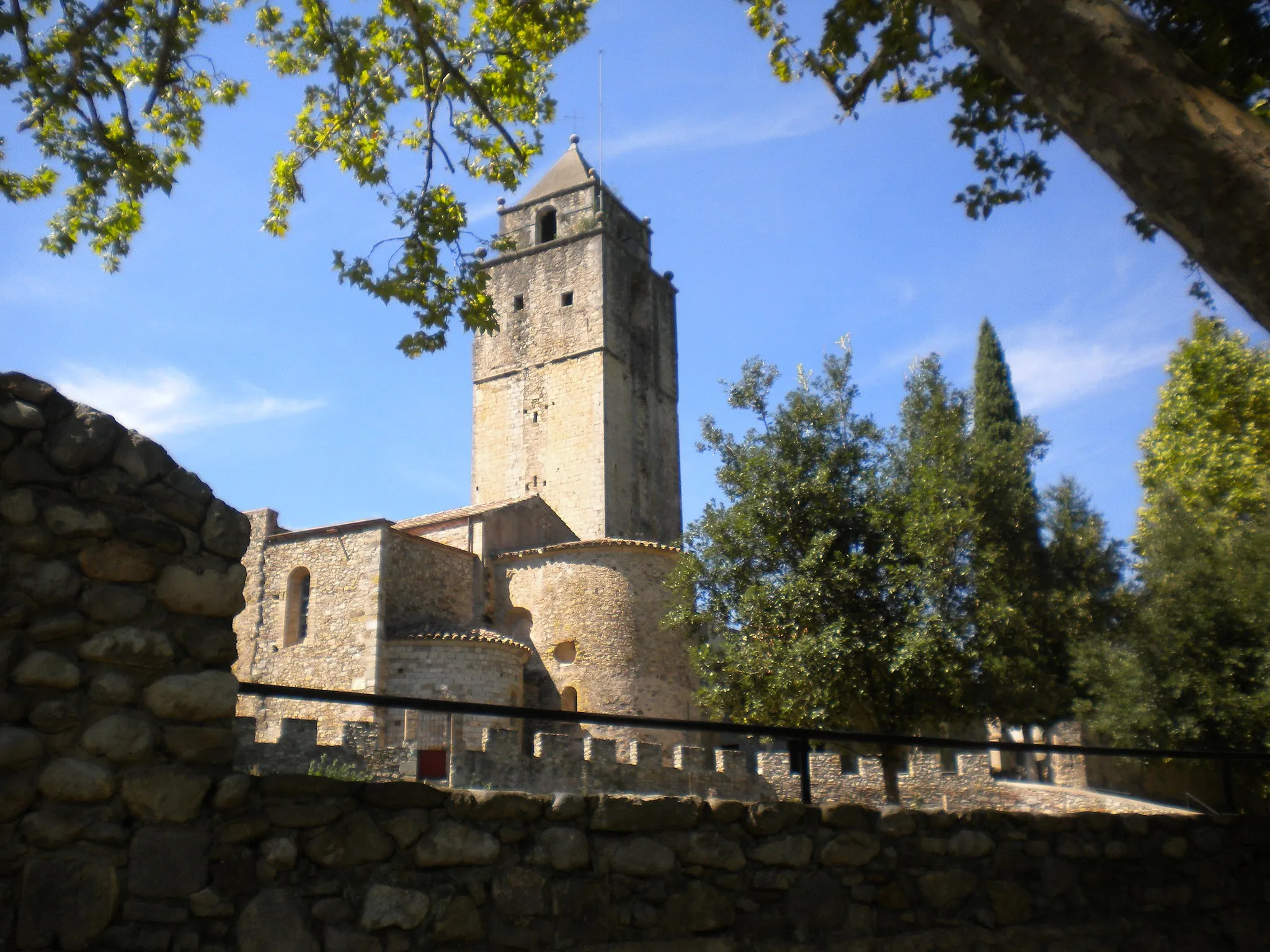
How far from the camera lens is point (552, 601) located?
24391 mm

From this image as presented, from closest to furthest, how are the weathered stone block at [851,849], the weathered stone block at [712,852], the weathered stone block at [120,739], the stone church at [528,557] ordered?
the weathered stone block at [120,739] < the weathered stone block at [712,852] < the weathered stone block at [851,849] < the stone church at [528,557]

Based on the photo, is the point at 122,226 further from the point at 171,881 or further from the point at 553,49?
the point at 171,881

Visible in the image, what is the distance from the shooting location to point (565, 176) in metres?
38.1

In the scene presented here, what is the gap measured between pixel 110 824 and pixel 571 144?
127ft

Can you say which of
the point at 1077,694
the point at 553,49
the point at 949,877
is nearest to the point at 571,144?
the point at 1077,694

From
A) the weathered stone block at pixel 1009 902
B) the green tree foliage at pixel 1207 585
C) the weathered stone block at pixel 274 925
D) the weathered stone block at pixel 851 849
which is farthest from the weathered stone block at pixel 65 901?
the green tree foliage at pixel 1207 585

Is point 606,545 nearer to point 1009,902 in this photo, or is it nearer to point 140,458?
point 1009,902

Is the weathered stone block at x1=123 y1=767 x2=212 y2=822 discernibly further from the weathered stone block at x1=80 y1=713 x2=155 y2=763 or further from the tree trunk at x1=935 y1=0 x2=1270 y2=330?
the tree trunk at x1=935 y1=0 x2=1270 y2=330

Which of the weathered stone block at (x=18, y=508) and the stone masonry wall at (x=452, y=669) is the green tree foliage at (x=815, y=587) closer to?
the stone masonry wall at (x=452, y=669)

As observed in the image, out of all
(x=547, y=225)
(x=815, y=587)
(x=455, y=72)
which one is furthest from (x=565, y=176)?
(x=455, y=72)

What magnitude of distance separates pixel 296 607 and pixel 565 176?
21.0m

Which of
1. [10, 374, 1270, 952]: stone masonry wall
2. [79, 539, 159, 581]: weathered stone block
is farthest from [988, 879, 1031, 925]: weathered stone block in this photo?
[79, 539, 159, 581]: weathered stone block

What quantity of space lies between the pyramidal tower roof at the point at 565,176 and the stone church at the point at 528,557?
2.00 ft

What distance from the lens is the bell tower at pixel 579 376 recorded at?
33.5 meters
